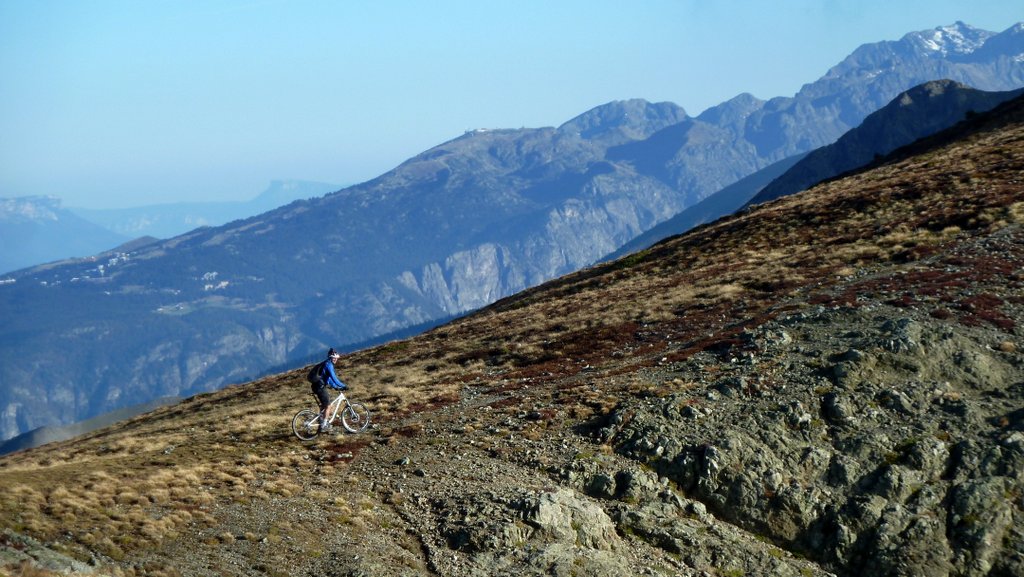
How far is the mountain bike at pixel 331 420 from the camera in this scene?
32.6 meters

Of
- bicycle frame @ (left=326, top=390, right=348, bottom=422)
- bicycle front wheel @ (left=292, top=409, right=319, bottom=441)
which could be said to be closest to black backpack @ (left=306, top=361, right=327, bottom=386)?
bicycle frame @ (left=326, top=390, right=348, bottom=422)

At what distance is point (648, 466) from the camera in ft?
90.9

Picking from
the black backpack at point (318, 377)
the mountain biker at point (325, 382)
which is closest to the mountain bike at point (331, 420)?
the mountain biker at point (325, 382)

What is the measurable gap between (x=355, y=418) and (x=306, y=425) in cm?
203

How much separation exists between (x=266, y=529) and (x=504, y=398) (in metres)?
14.1

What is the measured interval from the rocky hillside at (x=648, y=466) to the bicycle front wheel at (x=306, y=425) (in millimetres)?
902

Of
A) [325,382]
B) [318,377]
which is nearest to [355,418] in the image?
[325,382]

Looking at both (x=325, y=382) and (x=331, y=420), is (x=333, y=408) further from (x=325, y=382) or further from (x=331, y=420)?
(x=325, y=382)

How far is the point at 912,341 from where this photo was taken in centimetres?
3186

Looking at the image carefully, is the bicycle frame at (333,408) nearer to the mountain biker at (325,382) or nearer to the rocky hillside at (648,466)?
the mountain biker at (325,382)

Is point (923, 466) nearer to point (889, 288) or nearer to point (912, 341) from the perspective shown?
point (912, 341)

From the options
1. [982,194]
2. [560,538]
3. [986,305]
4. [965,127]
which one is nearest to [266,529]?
[560,538]

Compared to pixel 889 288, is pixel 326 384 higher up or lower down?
higher up

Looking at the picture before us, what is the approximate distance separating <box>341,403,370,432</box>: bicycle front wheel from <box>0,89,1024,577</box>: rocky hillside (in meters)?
0.55
